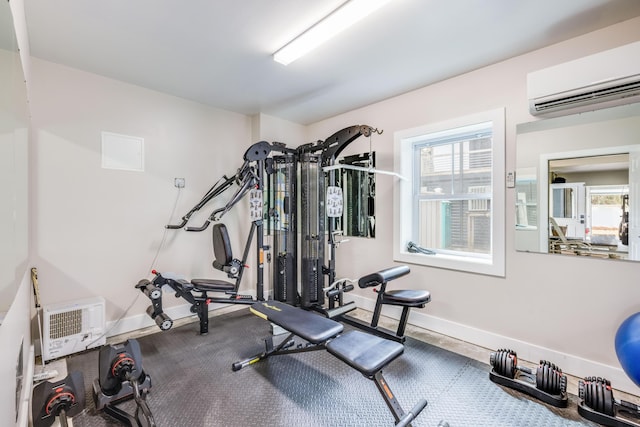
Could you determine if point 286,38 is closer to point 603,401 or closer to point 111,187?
point 111,187

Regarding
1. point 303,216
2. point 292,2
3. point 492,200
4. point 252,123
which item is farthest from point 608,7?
point 252,123

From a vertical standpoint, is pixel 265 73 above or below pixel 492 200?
above

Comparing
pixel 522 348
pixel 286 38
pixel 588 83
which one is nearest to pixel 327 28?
pixel 286 38

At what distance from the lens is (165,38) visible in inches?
86.6

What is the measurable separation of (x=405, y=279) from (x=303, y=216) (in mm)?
1403

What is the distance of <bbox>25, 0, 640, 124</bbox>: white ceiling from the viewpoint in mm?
1851

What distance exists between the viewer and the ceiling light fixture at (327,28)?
1762 mm

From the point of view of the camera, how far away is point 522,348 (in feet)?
7.85

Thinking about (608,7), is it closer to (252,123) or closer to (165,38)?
(165,38)

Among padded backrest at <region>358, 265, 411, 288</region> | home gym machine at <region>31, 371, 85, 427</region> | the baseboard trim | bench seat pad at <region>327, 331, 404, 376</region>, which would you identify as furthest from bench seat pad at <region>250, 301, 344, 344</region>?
the baseboard trim

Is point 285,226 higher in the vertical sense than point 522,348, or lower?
higher

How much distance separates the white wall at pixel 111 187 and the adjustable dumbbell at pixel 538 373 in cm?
322

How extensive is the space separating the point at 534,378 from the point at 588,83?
210 centimetres

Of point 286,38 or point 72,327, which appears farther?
point 72,327
